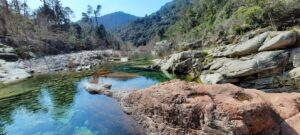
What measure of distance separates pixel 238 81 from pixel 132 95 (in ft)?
23.7

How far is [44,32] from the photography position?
60094 millimetres

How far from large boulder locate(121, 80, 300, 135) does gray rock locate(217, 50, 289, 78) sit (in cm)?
635

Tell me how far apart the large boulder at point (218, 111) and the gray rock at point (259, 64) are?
250 inches

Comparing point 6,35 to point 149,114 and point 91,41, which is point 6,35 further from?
point 149,114

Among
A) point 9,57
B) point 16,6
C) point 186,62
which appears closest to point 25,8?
point 16,6

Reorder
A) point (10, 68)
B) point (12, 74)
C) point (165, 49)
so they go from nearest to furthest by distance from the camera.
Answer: point (12, 74) < point (10, 68) < point (165, 49)

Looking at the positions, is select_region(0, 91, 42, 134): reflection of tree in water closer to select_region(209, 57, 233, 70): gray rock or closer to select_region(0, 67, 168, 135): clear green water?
select_region(0, 67, 168, 135): clear green water

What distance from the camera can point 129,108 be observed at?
10992 millimetres

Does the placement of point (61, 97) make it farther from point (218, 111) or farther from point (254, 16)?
point (254, 16)

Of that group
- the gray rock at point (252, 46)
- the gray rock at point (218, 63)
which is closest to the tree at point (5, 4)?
the gray rock at point (218, 63)

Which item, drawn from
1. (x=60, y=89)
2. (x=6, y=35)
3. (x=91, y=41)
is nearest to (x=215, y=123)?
(x=60, y=89)

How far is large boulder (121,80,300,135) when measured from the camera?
5.87 metres

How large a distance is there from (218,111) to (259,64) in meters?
8.99

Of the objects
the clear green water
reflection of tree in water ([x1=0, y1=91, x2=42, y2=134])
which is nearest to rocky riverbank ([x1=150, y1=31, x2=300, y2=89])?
the clear green water
